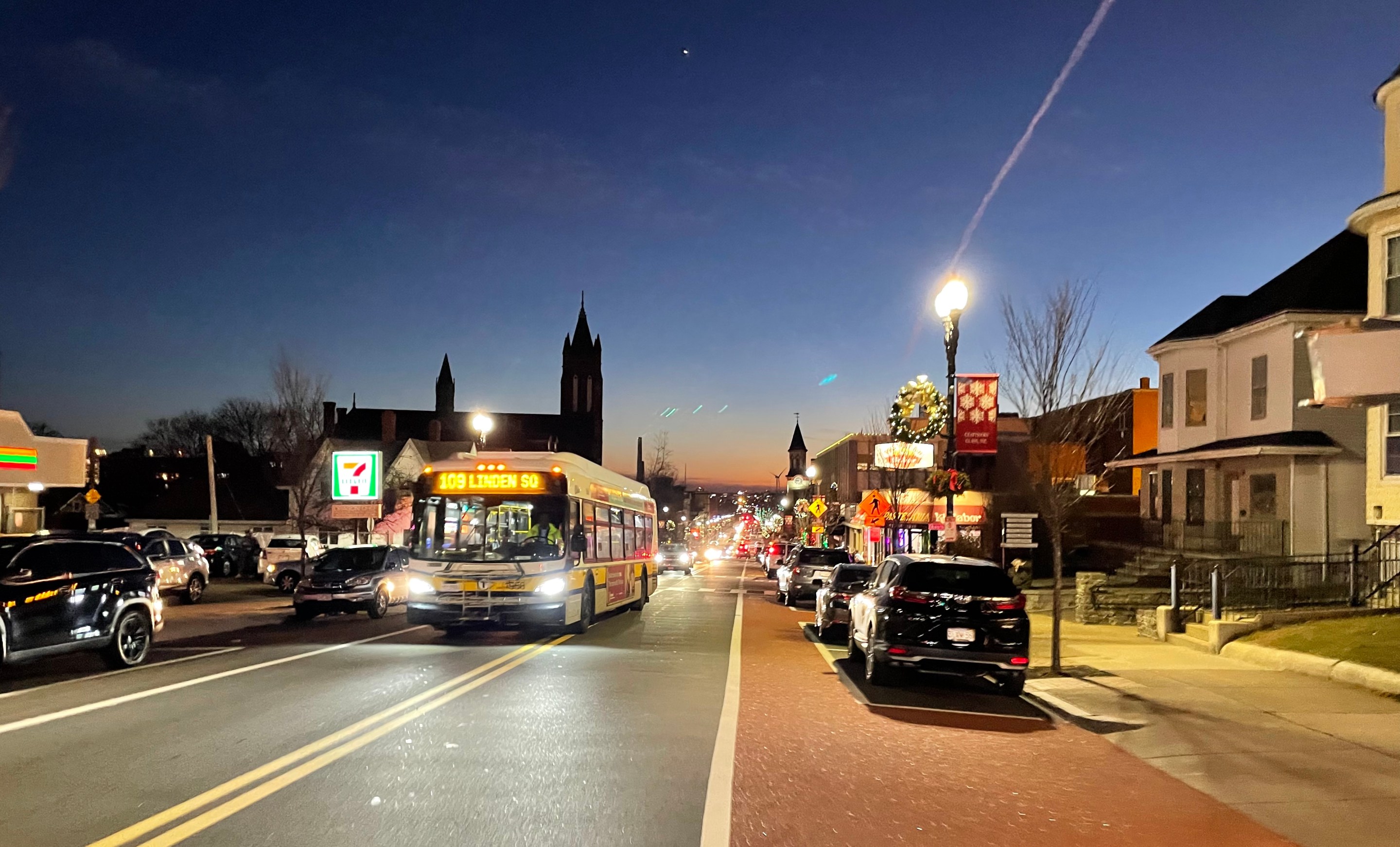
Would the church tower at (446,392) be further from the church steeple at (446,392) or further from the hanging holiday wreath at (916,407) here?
the hanging holiday wreath at (916,407)

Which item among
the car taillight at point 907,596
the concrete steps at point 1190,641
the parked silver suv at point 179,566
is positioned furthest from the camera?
the parked silver suv at point 179,566

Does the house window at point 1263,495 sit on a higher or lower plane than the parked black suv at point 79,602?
higher

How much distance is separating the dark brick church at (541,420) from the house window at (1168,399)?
8953 centimetres

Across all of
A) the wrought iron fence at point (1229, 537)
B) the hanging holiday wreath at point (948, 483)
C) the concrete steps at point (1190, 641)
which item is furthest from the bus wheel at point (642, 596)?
the wrought iron fence at point (1229, 537)

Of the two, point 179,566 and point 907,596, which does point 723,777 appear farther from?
point 179,566

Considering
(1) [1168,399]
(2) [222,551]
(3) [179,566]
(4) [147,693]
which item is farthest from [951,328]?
(2) [222,551]

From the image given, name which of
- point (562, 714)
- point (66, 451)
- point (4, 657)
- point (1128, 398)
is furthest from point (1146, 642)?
point (66, 451)

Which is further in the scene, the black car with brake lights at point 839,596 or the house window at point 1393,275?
the house window at point 1393,275

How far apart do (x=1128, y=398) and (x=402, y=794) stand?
39.1m

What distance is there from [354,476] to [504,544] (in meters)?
22.0

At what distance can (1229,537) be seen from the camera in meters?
25.8

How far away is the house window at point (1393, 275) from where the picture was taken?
811 inches

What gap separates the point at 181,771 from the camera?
26.6 feet

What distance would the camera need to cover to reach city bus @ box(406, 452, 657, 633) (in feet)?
58.9
